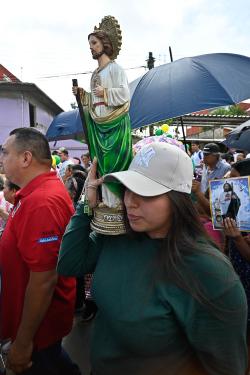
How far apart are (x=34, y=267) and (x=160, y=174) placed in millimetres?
868

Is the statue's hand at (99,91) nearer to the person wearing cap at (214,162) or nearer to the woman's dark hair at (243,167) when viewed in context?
the woman's dark hair at (243,167)

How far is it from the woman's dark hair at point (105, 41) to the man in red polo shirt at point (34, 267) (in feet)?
2.01

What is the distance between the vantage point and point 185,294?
114cm

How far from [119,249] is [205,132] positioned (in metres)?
27.5

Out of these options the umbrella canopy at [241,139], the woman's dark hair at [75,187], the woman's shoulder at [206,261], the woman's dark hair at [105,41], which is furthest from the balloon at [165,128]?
the woman's shoulder at [206,261]

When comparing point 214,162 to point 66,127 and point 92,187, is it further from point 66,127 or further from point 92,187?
point 92,187

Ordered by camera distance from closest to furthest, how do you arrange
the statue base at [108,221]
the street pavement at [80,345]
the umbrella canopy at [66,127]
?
the statue base at [108,221] < the street pavement at [80,345] < the umbrella canopy at [66,127]

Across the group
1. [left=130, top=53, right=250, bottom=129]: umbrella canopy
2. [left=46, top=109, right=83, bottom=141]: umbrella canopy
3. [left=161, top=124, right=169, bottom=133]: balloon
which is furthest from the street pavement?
[left=161, top=124, right=169, bottom=133]: balloon

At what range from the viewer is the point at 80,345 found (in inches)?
136

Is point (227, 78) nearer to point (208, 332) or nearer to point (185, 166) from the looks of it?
point (185, 166)

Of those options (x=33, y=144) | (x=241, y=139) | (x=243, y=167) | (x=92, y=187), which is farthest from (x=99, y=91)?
(x=241, y=139)

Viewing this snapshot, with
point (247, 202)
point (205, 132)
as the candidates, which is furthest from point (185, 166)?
point (205, 132)

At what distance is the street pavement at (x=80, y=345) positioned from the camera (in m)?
3.16

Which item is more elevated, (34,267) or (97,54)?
(97,54)
